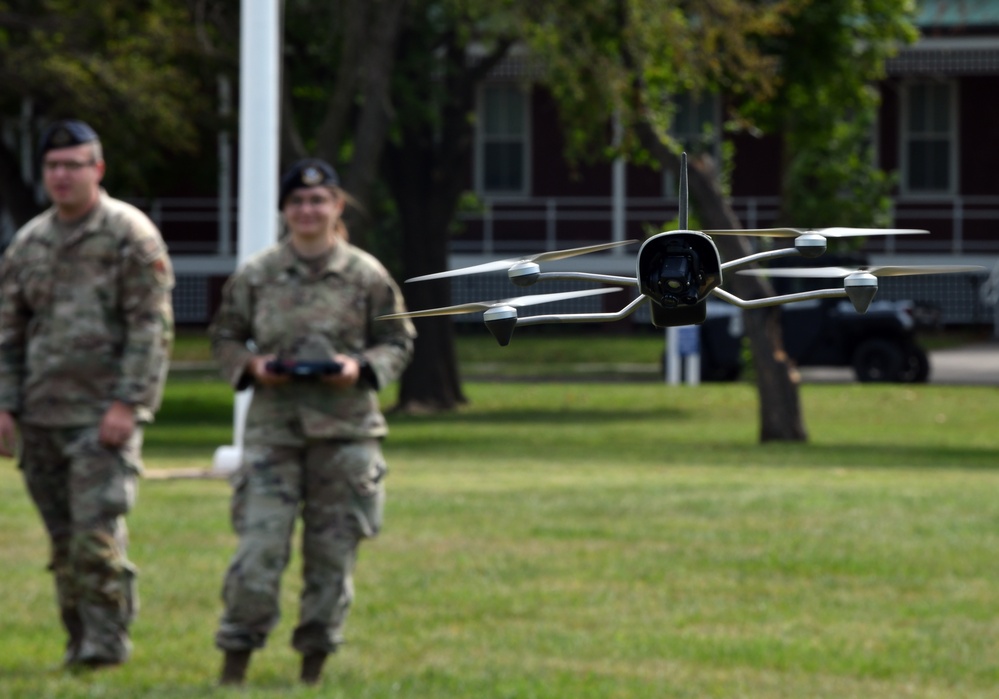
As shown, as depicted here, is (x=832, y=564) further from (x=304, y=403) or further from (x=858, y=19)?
(x=858, y=19)

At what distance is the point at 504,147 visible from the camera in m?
36.0

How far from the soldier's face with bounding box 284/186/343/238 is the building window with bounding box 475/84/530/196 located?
29.1 meters

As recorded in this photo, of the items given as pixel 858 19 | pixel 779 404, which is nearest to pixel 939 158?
pixel 858 19

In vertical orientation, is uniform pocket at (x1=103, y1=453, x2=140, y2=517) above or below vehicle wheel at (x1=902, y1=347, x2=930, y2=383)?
above

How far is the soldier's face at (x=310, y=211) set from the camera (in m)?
6.18

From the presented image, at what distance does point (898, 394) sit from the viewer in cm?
2539

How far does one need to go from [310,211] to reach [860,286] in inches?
217

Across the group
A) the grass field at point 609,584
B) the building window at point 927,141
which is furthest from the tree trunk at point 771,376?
the building window at point 927,141

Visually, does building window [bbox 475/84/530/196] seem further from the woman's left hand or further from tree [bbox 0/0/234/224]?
the woman's left hand

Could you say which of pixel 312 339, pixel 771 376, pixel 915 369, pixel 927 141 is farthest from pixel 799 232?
pixel 927 141

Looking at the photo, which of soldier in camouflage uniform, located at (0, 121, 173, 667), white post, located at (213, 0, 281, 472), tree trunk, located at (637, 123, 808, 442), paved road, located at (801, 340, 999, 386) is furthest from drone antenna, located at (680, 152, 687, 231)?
paved road, located at (801, 340, 999, 386)

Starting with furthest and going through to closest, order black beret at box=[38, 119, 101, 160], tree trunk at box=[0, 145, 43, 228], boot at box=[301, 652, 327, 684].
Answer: tree trunk at box=[0, 145, 43, 228], boot at box=[301, 652, 327, 684], black beret at box=[38, 119, 101, 160]

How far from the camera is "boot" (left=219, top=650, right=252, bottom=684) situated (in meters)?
6.43

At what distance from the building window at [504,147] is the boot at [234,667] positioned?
2918 cm
